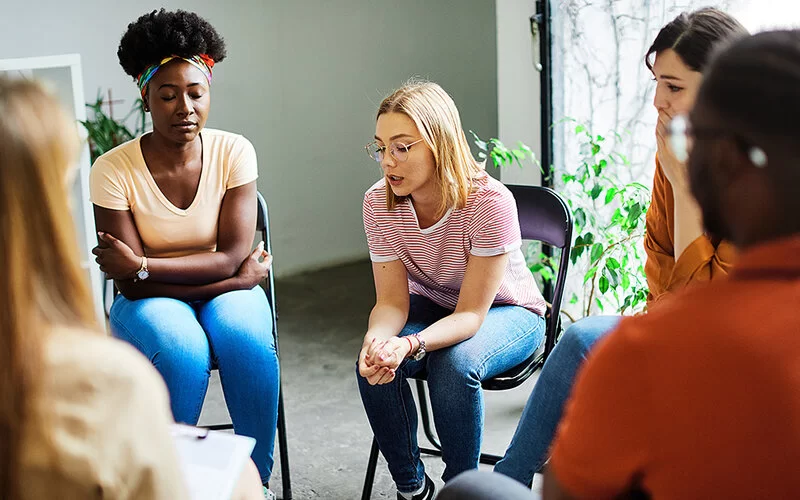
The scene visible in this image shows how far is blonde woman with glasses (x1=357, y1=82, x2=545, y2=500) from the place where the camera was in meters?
2.22

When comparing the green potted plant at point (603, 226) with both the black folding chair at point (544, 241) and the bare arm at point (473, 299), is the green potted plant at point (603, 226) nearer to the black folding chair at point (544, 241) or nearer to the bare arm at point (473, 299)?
the black folding chair at point (544, 241)

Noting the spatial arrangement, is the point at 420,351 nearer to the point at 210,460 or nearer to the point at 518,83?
the point at 210,460

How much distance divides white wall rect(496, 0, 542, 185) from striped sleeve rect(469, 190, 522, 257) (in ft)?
4.61

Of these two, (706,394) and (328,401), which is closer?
(706,394)

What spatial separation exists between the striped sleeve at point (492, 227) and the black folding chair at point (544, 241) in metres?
0.22

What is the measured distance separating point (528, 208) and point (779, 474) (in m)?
1.79

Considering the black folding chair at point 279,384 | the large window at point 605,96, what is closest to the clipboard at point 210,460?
the black folding chair at point 279,384

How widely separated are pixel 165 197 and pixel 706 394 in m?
1.94

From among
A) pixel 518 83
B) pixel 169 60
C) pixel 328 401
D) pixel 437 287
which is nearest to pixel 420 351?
pixel 437 287

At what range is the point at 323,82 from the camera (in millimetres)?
5062

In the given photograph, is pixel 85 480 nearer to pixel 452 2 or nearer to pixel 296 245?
pixel 296 245

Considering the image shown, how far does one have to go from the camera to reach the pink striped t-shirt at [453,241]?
2311 millimetres

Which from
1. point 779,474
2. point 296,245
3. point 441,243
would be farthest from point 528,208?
point 296,245

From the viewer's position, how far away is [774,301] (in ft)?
2.95
